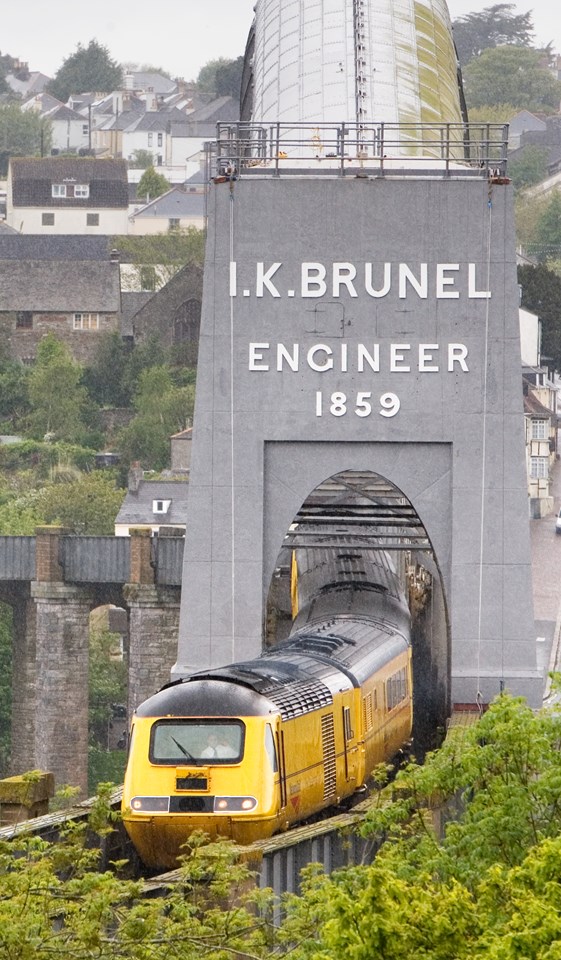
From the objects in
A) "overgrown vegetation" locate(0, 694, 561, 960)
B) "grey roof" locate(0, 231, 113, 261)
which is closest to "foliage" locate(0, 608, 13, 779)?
"overgrown vegetation" locate(0, 694, 561, 960)

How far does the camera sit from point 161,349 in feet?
405

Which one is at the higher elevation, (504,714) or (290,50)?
(290,50)

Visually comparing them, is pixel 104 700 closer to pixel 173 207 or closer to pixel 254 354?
pixel 254 354

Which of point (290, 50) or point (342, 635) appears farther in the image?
point (290, 50)

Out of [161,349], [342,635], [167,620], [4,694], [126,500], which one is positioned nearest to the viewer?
[342,635]

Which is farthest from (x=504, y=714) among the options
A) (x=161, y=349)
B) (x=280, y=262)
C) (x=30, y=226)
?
(x=30, y=226)

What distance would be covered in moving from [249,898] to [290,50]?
22125 mm

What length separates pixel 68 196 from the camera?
162625 mm

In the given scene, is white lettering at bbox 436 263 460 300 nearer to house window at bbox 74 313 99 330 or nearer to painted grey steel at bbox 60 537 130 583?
painted grey steel at bbox 60 537 130 583

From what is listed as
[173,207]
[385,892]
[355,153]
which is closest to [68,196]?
[173,207]

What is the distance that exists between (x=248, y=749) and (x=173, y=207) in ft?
454

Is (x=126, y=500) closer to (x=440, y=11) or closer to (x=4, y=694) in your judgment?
(x=4, y=694)

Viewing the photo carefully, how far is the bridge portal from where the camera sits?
3497 cm

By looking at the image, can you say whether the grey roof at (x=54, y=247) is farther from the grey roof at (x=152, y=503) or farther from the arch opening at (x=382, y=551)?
the arch opening at (x=382, y=551)
